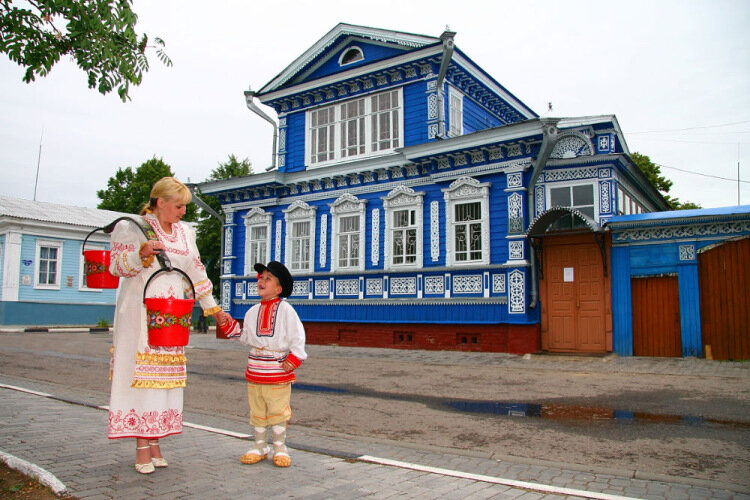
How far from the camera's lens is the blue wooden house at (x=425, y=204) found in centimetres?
1462

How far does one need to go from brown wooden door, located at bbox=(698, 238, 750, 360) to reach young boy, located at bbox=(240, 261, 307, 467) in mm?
10946

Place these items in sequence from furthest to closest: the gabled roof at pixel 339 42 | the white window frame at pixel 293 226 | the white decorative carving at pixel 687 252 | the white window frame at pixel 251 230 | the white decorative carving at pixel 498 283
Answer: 1. the white window frame at pixel 251 230
2. the white window frame at pixel 293 226
3. the gabled roof at pixel 339 42
4. the white decorative carving at pixel 498 283
5. the white decorative carving at pixel 687 252

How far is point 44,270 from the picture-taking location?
30.9 m

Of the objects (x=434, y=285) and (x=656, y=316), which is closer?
(x=656, y=316)

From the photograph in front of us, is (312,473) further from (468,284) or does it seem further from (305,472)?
(468,284)

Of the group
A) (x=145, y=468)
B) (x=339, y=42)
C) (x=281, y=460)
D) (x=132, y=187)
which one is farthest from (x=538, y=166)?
(x=132, y=187)

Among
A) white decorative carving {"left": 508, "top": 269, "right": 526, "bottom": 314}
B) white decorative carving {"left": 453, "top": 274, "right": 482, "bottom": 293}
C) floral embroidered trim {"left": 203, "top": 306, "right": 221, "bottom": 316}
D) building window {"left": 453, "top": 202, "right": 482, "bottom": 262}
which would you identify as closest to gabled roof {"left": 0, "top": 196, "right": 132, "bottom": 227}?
building window {"left": 453, "top": 202, "right": 482, "bottom": 262}

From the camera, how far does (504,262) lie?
15.2 meters

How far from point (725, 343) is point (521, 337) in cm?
431

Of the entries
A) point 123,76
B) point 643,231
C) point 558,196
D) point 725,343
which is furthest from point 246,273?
point 123,76

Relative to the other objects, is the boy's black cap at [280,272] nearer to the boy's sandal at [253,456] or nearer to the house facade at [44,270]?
the boy's sandal at [253,456]

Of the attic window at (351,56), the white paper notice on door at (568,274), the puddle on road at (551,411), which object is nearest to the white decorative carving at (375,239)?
the attic window at (351,56)

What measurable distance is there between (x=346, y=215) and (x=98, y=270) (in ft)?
47.1

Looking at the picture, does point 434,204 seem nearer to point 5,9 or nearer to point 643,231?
point 643,231
